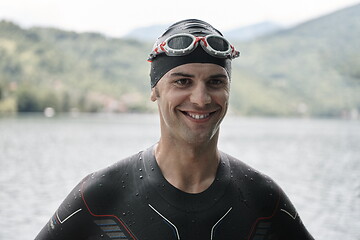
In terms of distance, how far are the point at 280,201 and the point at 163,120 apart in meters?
0.83

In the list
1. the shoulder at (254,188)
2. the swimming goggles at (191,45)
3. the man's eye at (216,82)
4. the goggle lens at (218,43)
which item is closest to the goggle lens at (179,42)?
the swimming goggles at (191,45)

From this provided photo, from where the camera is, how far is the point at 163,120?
2.66m

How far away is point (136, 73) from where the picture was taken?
554ft

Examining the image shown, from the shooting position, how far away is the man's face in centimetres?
247

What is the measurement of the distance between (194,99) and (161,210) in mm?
631

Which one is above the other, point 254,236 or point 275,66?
point 275,66

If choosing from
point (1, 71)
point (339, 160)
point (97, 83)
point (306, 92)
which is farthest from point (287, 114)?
point (339, 160)

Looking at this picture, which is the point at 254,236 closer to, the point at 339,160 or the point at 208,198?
the point at 208,198

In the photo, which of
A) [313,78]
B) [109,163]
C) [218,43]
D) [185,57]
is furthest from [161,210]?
[313,78]

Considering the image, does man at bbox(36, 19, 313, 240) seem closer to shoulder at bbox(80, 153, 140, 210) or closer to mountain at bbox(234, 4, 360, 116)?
shoulder at bbox(80, 153, 140, 210)

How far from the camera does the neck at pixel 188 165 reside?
8.63ft

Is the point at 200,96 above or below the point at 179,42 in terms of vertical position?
below

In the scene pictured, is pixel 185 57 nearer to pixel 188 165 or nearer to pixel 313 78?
pixel 188 165

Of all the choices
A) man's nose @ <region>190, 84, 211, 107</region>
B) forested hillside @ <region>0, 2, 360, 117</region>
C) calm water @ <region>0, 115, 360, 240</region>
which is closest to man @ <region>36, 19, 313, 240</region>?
man's nose @ <region>190, 84, 211, 107</region>
